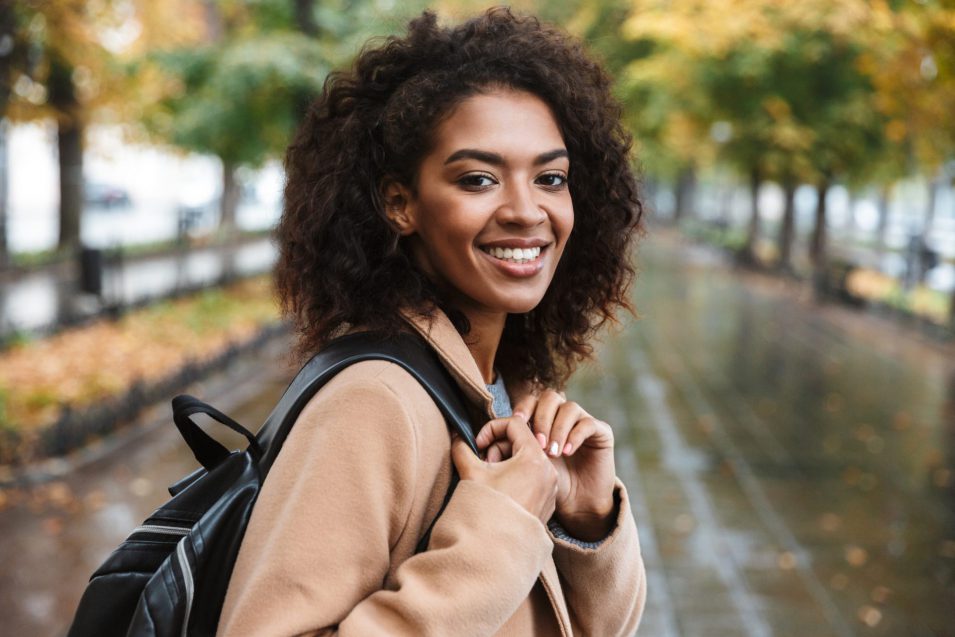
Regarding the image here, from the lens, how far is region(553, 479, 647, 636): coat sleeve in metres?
1.77

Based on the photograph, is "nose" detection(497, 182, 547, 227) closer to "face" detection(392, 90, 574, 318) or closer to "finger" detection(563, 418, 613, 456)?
"face" detection(392, 90, 574, 318)

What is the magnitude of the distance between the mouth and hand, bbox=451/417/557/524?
0.28 metres

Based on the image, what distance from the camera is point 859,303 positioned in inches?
708

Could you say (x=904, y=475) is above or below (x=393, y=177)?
below

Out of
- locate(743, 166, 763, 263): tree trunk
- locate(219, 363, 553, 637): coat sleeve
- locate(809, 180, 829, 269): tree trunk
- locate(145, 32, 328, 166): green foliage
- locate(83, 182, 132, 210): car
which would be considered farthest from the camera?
locate(83, 182, 132, 210): car

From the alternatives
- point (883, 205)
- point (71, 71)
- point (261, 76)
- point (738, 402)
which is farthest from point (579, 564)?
point (883, 205)

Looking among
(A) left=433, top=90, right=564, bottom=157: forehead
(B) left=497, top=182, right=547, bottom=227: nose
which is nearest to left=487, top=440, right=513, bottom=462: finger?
(B) left=497, top=182, right=547, bottom=227: nose

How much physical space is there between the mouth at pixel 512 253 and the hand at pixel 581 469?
27cm

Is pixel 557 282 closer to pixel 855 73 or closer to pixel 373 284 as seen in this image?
pixel 373 284

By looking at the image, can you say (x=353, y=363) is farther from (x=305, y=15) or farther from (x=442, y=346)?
(x=305, y=15)

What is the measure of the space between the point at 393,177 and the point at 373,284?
7.6 inches

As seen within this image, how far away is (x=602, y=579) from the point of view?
178 cm

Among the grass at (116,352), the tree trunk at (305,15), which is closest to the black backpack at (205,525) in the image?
the grass at (116,352)

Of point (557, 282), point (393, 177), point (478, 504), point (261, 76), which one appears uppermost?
point (261, 76)
